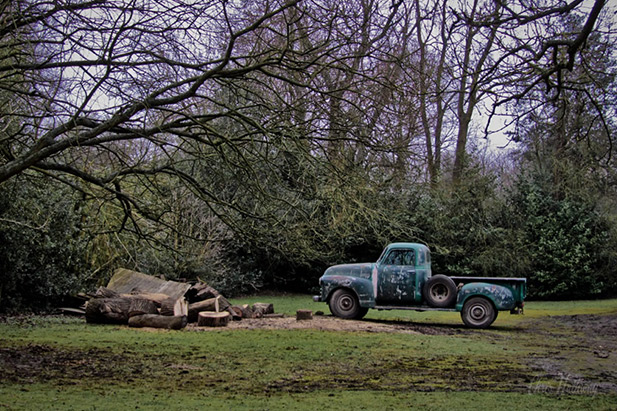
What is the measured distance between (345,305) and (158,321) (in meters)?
4.64

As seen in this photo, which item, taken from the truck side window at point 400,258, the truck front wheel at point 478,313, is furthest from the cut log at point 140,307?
the truck front wheel at point 478,313

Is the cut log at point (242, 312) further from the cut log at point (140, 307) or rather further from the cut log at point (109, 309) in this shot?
the cut log at point (109, 309)

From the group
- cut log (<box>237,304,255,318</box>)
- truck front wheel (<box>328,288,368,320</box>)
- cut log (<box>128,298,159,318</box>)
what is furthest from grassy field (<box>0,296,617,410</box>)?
cut log (<box>237,304,255,318</box>)

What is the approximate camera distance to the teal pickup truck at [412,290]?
1410cm

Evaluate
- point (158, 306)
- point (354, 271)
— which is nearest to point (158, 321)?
point (158, 306)

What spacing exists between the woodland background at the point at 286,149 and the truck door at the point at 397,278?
84 cm

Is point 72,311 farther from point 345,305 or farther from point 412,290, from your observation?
point 412,290

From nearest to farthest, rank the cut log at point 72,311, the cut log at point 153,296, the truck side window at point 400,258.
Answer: the cut log at point 153,296
the cut log at point 72,311
the truck side window at point 400,258

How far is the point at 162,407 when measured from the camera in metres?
5.90

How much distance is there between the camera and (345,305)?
15328 millimetres

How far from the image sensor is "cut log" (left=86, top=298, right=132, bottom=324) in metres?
13.0

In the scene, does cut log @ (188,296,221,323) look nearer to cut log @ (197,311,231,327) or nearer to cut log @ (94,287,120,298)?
cut log @ (197,311,231,327)

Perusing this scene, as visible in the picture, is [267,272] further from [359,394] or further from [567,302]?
[359,394]

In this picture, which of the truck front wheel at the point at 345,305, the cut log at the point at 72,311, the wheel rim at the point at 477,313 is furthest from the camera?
the truck front wheel at the point at 345,305
